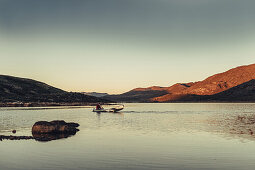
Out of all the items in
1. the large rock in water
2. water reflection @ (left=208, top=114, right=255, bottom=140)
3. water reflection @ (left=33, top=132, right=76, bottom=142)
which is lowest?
water reflection @ (left=208, top=114, right=255, bottom=140)

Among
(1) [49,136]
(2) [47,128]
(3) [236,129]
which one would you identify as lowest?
(3) [236,129]

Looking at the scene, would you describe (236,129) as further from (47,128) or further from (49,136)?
(47,128)

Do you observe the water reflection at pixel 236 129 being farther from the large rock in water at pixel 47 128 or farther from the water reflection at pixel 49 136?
A: the large rock in water at pixel 47 128

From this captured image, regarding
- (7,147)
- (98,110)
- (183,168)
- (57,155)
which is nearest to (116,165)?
(183,168)

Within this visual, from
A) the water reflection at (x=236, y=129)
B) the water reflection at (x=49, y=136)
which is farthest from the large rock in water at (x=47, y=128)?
the water reflection at (x=236, y=129)

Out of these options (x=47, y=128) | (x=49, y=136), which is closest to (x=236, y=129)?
(x=49, y=136)

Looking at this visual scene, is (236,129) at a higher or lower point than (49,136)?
lower

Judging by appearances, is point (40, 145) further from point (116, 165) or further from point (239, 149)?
point (239, 149)

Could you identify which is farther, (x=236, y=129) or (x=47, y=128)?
(x=236, y=129)

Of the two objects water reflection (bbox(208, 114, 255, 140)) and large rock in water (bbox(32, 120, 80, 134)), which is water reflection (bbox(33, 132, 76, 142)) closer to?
large rock in water (bbox(32, 120, 80, 134))

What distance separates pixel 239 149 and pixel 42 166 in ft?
65.0

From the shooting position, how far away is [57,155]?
24.4 m

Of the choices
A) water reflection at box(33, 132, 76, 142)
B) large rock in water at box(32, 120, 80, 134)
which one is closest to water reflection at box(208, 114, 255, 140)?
water reflection at box(33, 132, 76, 142)

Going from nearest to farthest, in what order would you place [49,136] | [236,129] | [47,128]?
[49,136], [47,128], [236,129]
